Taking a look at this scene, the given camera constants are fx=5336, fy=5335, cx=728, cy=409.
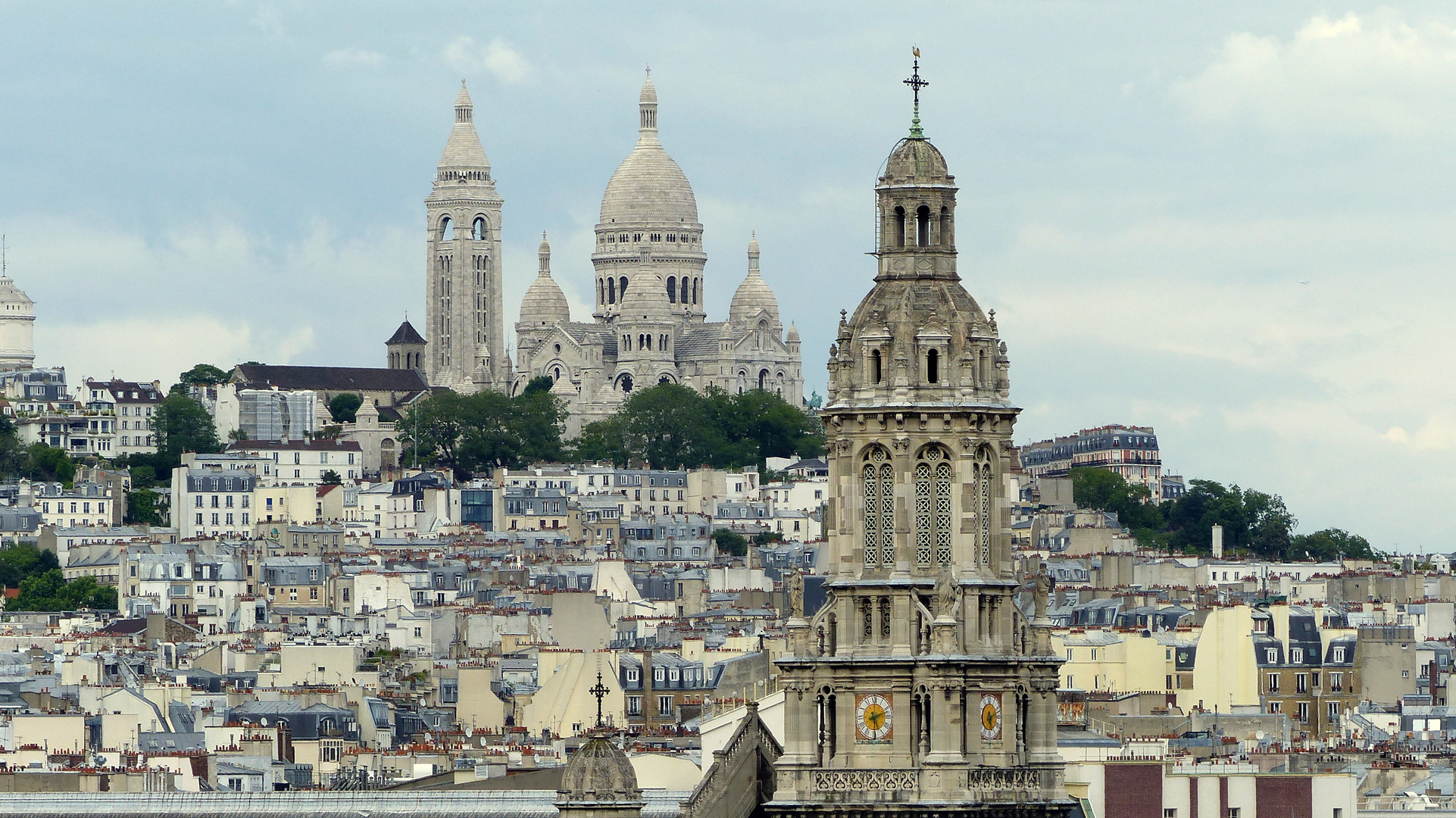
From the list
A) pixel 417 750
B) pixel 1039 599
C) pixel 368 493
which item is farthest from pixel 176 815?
pixel 368 493

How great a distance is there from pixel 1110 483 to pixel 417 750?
105 m

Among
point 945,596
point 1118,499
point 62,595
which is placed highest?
point 1118,499

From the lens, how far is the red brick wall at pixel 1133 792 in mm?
63156

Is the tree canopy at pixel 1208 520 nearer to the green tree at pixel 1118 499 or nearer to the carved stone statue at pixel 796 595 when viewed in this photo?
the green tree at pixel 1118 499

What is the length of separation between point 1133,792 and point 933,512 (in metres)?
18.5

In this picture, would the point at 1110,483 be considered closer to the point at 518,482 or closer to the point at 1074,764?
the point at 518,482

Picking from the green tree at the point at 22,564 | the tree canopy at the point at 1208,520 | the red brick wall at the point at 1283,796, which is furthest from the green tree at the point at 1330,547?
the red brick wall at the point at 1283,796

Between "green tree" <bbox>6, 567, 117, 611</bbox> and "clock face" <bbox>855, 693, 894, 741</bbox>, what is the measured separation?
112118 mm

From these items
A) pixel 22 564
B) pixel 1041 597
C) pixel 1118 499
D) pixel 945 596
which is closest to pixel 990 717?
pixel 945 596

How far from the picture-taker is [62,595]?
16062 centimetres

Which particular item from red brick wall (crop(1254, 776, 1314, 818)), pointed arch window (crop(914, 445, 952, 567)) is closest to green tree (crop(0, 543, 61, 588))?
red brick wall (crop(1254, 776, 1314, 818))

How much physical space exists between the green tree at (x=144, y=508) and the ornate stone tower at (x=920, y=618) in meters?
148

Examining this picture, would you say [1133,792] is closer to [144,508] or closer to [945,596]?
[945,596]

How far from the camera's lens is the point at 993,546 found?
46094 millimetres
